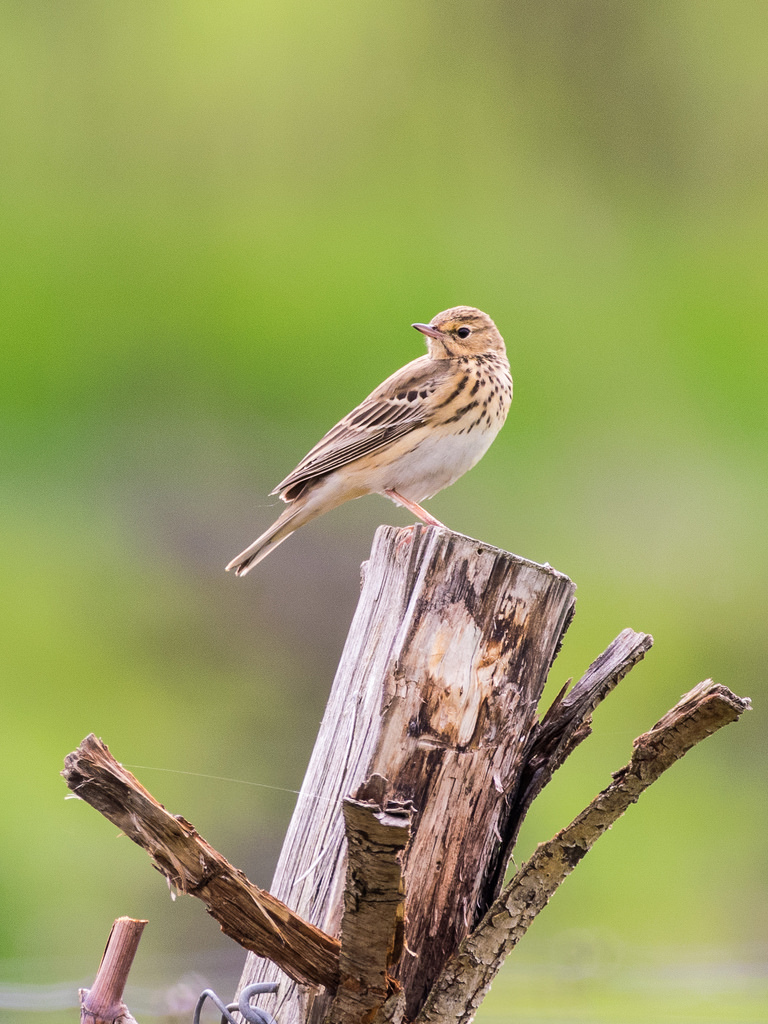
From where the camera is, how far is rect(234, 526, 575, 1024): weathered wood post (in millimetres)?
1794

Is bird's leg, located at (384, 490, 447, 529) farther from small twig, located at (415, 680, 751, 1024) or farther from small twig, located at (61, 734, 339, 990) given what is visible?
small twig, located at (61, 734, 339, 990)

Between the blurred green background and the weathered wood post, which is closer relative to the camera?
the weathered wood post

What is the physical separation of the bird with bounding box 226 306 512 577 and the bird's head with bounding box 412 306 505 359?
0.64 feet

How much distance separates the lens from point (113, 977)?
1.75 meters

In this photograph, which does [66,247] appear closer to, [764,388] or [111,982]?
[764,388]

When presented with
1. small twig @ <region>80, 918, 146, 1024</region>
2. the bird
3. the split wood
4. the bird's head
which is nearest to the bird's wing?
the bird

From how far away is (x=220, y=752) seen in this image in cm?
782

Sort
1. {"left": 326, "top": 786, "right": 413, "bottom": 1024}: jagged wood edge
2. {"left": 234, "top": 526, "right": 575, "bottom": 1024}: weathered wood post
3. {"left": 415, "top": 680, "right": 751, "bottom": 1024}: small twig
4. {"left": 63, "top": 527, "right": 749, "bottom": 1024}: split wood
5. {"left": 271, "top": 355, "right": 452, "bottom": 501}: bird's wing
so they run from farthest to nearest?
{"left": 271, "top": 355, "right": 452, "bottom": 501}: bird's wing < {"left": 234, "top": 526, "right": 575, "bottom": 1024}: weathered wood post < {"left": 415, "top": 680, "right": 751, "bottom": 1024}: small twig < {"left": 63, "top": 527, "right": 749, "bottom": 1024}: split wood < {"left": 326, "top": 786, "right": 413, "bottom": 1024}: jagged wood edge

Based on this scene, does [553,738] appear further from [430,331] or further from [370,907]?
[430,331]

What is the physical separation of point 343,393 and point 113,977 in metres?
8.02

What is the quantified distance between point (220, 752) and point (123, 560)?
1.92 metres

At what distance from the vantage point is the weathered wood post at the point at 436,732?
1794 millimetres

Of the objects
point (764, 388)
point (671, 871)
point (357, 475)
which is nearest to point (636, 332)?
point (764, 388)

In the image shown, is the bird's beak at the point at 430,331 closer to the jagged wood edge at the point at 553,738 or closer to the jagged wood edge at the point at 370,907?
the jagged wood edge at the point at 553,738
